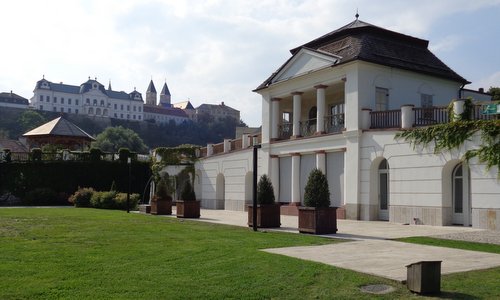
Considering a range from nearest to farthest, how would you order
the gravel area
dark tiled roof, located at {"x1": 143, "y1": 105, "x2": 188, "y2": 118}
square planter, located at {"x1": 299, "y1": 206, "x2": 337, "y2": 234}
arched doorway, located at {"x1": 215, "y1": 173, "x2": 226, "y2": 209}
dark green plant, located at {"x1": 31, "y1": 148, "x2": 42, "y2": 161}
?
1. the gravel area
2. square planter, located at {"x1": 299, "y1": 206, "x2": 337, "y2": 234}
3. arched doorway, located at {"x1": 215, "y1": 173, "x2": 226, "y2": 209}
4. dark green plant, located at {"x1": 31, "y1": 148, "x2": 42, "y2": 161}
5. dark tiled roof, located at {"x1": 143, "y1": 105, "x2": 188, "y2": 118}

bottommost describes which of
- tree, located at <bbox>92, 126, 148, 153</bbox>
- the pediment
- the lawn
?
the lawn

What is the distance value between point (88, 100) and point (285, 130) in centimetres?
13509

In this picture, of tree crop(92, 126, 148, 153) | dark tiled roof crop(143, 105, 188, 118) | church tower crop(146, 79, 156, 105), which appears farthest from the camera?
church tower crop(146, 79, 156, 105)

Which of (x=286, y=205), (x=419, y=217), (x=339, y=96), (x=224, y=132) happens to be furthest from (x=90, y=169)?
(x=224, y=132)

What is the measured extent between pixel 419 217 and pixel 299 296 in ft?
47.9

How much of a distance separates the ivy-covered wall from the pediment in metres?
18.7

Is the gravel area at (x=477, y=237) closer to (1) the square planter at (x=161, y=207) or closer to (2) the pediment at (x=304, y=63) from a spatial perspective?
(2) the pediment at (x=304, y=63)

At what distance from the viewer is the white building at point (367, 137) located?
19.5 m

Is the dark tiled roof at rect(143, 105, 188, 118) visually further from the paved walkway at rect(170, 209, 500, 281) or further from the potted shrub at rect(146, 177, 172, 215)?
the paved walkway at rect(170, 209, 500, 281)

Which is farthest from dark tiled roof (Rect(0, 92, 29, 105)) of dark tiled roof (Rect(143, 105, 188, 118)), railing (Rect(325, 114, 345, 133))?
railing (Rect(325, 114, 345, 133))

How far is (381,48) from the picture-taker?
82.3ft

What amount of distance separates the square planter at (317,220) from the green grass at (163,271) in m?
2.57

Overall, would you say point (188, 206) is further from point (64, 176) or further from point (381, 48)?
point (64, 176)

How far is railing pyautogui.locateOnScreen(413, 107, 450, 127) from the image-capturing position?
20312 mm
